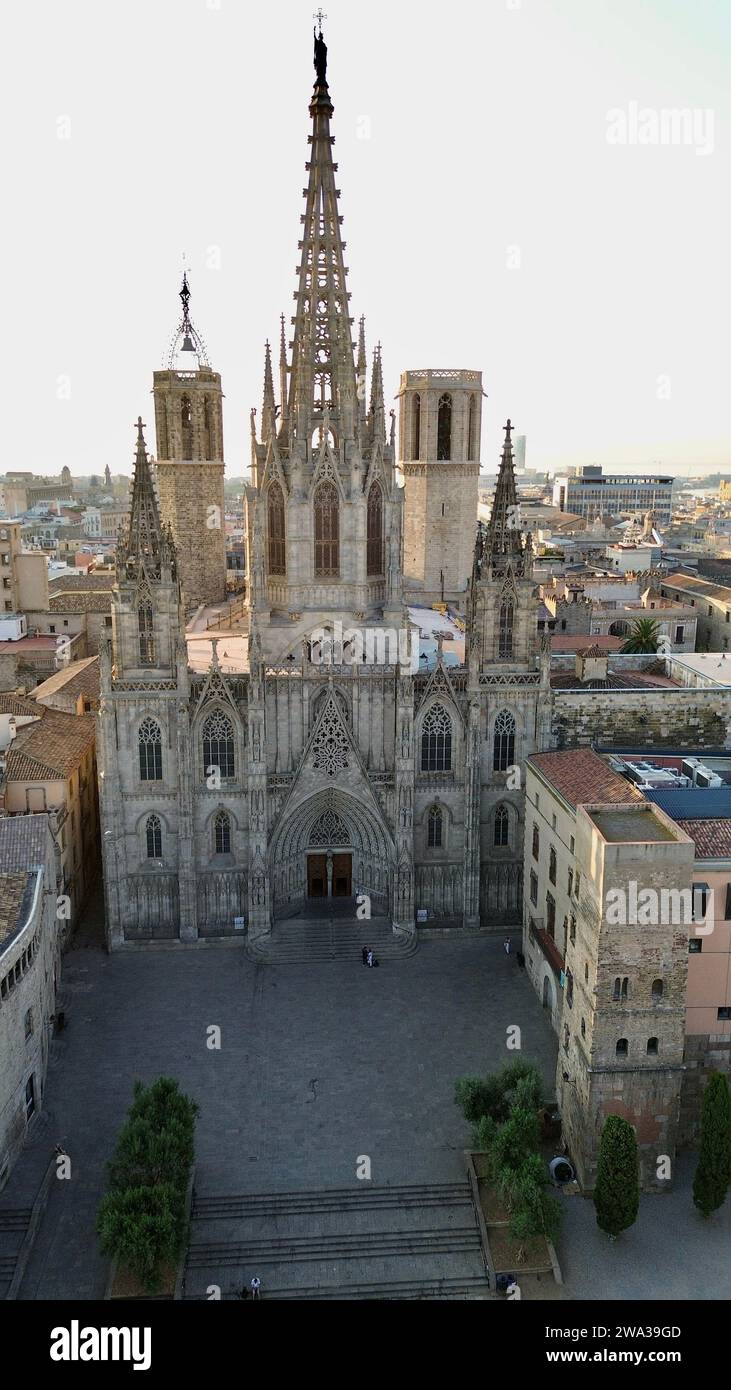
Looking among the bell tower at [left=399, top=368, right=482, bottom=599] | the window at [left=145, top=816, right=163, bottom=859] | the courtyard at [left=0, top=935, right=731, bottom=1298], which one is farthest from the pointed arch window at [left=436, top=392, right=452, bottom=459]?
the courtyard at [left=0, top=935, right=731, bottom=1298]

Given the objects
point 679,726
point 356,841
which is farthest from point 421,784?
point 679,726

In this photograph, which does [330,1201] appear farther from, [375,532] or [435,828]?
[375,532]

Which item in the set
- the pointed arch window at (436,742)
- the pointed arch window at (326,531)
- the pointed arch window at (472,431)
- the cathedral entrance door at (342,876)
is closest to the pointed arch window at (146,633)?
the pointed arch window at (326,531)

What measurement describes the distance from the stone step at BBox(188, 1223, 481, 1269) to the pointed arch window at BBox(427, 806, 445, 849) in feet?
62.7

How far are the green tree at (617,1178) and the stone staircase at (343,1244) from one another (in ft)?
13.6

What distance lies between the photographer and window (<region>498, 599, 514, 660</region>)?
45.9m

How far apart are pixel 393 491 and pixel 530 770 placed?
1500 cm

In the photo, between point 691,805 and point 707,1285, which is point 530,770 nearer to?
point 691,805

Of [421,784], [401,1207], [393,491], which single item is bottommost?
[401,1207]

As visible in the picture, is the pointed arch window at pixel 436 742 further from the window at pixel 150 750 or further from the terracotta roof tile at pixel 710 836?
the terracotta roof tile at pixel 710 836

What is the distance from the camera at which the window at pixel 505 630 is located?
1809 inches

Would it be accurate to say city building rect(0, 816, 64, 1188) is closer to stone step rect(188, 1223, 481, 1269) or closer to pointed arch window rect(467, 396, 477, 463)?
stone step rect(188, 1223, 481, 1269)
